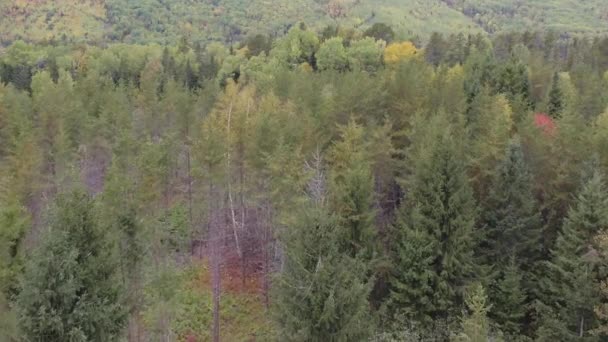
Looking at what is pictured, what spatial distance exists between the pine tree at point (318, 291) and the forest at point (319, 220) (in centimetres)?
6

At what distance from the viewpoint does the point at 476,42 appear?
100375 millimetres

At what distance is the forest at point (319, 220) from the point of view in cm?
1981

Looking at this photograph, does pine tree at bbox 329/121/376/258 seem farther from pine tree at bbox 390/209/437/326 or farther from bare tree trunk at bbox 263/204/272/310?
bare tree trunk at bbox 263/204/272/310

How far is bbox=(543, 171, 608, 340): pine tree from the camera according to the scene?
2592 centimetres

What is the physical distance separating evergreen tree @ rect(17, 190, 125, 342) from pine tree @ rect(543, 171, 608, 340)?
20077mm

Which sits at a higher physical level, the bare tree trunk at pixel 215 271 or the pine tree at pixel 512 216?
the pine tree at pixel 512 216

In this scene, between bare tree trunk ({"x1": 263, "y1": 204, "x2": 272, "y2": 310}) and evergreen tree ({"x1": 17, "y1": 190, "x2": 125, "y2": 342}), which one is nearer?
evergreen tree ({"x1": 17, "y1": 190, "x2": 125, "y2": 342})

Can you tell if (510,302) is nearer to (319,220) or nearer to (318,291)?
(318,291)

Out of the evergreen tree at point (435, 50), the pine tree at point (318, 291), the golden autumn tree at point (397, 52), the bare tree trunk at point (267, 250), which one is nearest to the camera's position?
the pine tree at point (318, 291)

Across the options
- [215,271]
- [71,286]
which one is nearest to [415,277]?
[215,271]

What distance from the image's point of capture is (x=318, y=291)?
19547 mm

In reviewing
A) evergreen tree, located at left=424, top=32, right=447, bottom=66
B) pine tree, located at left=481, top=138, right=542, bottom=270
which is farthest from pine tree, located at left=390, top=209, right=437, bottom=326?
evergreen tree, located at left=424, top=32, right=447, bottom=66

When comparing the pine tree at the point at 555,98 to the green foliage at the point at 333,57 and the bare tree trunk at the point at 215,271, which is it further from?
the green foliage at the point at 333,57

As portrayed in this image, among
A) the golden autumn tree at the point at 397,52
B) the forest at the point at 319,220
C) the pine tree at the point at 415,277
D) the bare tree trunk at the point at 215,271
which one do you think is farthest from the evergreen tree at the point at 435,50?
the pine tree at the point at 415,277
